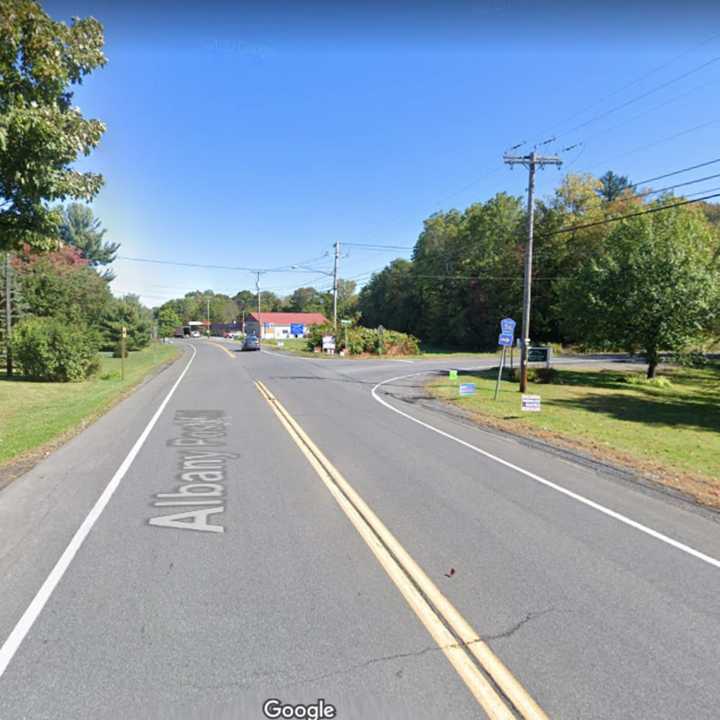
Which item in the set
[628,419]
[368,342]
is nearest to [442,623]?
[628,419]

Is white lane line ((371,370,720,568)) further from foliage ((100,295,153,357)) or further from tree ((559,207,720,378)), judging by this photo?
foliage ((100,295,153,357))

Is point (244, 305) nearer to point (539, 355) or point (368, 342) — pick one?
point (368, 342)

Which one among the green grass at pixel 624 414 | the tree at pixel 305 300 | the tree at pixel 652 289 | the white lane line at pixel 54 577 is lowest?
the green grass at pixel 624 414

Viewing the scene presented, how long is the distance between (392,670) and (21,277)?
133 ft

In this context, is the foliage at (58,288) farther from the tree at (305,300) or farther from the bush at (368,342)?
the tree at (305,300)

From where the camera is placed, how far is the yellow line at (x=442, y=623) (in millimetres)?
2855

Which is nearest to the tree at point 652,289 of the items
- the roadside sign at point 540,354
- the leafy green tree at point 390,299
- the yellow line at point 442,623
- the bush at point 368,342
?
the roadside sign at point 540,354

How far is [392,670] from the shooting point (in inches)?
121

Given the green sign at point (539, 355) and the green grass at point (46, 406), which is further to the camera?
the green sign at point (539, 355)

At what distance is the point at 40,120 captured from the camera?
672 cm

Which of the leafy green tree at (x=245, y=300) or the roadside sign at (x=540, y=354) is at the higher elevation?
the leafy green tree at (x=245, y=300)

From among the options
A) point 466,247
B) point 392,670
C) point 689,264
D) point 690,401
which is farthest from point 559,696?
point 466,247

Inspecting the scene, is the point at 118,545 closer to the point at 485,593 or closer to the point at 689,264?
the point at 485,593

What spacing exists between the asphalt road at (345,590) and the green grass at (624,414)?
3.10 metres
